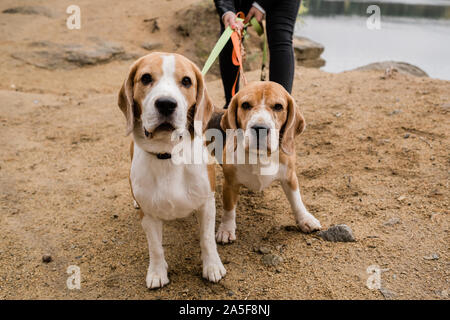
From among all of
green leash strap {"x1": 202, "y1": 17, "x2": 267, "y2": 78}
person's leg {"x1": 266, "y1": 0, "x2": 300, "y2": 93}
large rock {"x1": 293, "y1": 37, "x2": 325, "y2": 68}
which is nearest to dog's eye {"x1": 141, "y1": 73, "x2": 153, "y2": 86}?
green leash strap {"x1": 202, "y1": 17, "x2": 267, "y2": 78}

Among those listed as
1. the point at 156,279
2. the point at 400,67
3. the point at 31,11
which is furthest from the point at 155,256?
the point at 31,11

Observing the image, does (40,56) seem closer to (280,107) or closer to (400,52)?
(280,107)

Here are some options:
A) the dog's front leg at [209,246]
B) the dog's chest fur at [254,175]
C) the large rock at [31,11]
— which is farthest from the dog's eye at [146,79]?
the large rock at [31,11]

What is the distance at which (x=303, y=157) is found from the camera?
12.7 feet

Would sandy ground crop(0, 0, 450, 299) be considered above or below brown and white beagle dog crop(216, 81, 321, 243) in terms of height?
below

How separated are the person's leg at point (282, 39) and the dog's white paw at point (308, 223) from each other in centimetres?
123

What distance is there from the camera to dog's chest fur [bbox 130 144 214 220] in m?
2.14

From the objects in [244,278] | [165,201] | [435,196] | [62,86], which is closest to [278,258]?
[244,278]

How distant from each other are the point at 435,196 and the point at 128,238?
102 inches

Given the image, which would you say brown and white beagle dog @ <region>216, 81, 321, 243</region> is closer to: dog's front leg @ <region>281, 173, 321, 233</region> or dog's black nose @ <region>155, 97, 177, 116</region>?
dog's front leg @ <region>281, 173, 321, 233</region>

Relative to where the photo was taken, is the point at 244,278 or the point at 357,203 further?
the point at 357,203

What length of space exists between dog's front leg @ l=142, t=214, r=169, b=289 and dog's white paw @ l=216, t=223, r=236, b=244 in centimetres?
53

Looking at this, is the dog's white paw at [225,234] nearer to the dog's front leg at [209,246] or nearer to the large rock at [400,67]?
the dog's front leg at [209,246]
